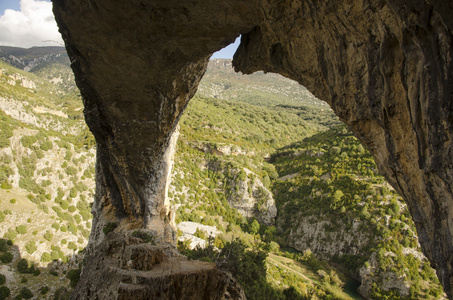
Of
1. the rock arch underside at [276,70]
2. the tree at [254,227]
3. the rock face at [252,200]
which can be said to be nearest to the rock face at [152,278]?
the rock arch underside at [276,70]

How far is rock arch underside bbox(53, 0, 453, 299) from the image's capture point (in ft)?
10.6

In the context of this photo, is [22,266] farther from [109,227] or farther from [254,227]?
[254,227]

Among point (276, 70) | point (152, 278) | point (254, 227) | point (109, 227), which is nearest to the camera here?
point (152, 278)

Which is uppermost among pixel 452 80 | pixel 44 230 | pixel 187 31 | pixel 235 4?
pixel 235 4

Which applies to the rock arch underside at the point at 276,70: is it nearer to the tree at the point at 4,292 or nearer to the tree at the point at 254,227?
the tree at the point at 4,292

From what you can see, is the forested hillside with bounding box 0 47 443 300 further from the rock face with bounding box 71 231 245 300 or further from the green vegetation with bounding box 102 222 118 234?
A: the green vegetation with bounding box 102 222 118 234

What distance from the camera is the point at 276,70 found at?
746 cm

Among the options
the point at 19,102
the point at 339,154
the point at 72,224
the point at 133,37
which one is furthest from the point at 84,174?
the point at 339,154

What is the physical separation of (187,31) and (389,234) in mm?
31827

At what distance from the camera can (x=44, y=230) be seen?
30.3 meters

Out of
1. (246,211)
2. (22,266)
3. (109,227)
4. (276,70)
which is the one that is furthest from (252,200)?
(276,70)

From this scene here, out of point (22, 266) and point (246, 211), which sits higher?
point (246, 211)

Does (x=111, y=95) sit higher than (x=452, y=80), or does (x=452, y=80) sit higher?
(x=111, y=95)

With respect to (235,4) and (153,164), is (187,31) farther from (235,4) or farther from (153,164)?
(153,164)
